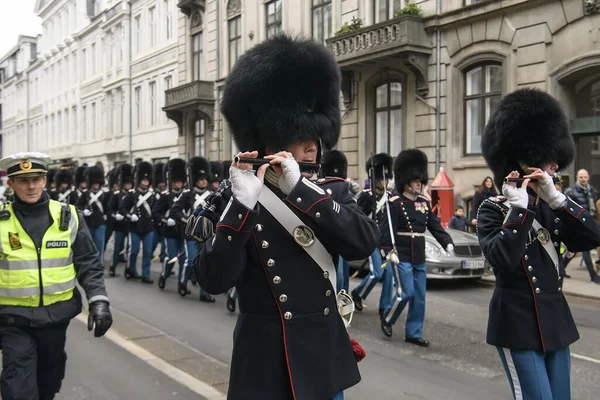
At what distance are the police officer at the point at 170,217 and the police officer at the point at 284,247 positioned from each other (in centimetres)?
815

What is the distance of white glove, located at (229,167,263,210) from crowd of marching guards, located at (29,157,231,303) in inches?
272

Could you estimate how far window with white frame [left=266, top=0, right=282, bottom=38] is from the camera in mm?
25062

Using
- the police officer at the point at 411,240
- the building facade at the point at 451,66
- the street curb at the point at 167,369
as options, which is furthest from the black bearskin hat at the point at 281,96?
the building facade at the point at 451,66

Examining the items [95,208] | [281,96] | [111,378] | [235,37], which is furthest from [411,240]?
[235,37]

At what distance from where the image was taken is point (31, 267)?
4.09 meters

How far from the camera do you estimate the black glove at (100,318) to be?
13.5 ft

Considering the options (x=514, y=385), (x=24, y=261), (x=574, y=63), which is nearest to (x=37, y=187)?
(x=24, y=261)

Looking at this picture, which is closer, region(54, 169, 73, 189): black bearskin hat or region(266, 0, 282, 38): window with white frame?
region(54, 169, 73, 189): black bearskin hat

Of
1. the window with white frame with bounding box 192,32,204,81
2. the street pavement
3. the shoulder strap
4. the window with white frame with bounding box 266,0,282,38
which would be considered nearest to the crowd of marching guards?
the street pavement

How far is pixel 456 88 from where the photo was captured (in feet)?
58.3

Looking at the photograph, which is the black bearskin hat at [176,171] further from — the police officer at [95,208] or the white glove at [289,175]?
the white glove at [289,175]

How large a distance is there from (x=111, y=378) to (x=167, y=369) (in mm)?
495

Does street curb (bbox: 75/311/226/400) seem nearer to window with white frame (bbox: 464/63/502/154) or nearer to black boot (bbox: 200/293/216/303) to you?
black boot (bbox: 200/293/216/303)

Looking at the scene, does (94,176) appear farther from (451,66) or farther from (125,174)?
(451,66)
